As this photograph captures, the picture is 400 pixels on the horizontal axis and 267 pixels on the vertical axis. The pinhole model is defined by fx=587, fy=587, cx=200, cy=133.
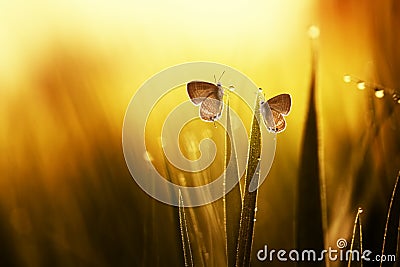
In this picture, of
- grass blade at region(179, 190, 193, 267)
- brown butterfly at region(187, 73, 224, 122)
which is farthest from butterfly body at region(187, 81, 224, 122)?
grass blade at region(179, 190, 193, 267)

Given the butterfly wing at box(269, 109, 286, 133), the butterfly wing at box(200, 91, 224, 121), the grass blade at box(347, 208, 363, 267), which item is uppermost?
the butterfly wing at box(200, 91, 224, 121)

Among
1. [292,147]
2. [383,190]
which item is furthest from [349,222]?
[292,147]

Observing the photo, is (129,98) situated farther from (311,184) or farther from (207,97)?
(311,184)

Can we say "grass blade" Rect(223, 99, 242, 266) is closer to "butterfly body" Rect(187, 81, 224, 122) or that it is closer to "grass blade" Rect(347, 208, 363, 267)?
"butterfly body" Rect(187, 81, 224, 122)

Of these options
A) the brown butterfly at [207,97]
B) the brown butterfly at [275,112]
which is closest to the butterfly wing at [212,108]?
the brown butterfly at [207,97]

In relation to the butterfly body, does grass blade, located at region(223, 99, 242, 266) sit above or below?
below

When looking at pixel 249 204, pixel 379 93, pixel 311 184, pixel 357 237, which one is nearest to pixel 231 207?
pixel 249 204

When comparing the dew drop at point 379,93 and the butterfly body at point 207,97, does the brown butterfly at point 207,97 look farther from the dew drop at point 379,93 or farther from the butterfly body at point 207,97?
the dew drop at point 379,93
